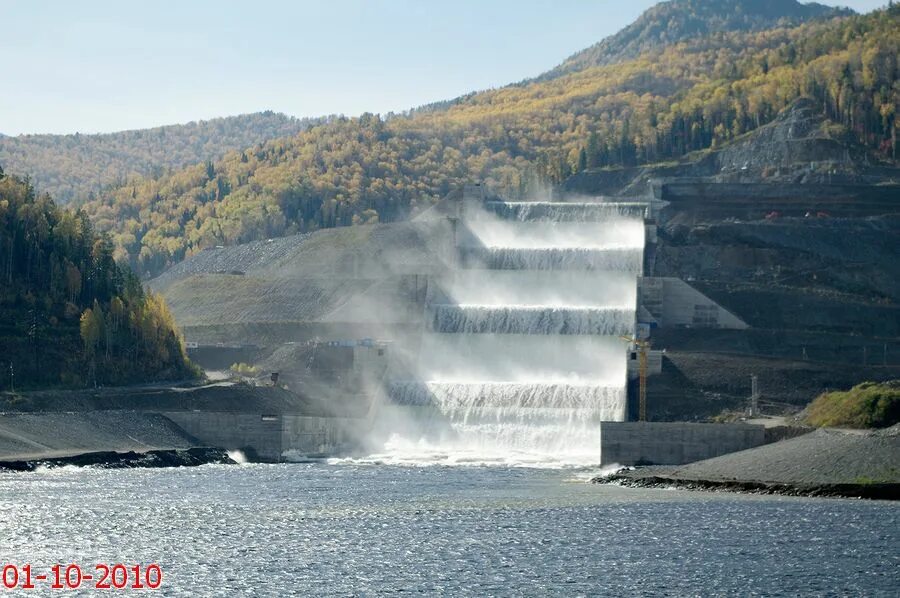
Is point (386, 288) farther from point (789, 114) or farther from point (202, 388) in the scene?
point (789, 114)

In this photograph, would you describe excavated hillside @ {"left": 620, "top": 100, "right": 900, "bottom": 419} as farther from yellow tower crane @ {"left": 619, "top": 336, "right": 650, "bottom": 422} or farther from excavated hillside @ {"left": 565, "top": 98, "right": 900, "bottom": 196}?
yellow tower crane @ {"left": 619, "top": 336, "right": 650, "bottom": 422}

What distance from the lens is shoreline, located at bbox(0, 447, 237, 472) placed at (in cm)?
8838

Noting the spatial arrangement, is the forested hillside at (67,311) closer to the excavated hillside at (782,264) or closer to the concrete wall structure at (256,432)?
the concrete wall structure at (256,432)

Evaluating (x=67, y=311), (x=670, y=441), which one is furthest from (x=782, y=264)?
(x=67, y=311)

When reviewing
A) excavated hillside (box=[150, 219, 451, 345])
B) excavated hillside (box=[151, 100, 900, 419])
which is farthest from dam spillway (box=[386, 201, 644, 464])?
excavated hillside (box=[150, 219, 451, 345])

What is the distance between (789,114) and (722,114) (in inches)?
541

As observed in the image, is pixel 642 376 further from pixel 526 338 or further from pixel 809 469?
pixel 809 469

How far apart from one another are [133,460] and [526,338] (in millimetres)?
33479

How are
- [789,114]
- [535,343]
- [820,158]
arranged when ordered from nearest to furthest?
1. [535,343]
2. [820,158]
3. [789,114]

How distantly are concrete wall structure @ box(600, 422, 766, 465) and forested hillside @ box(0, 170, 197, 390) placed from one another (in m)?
31.9

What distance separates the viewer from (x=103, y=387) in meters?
108

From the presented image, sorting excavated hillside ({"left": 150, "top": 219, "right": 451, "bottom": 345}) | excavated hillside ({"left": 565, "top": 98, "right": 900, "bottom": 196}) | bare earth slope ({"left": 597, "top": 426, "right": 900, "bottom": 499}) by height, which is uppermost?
excavated hillside ({"left": 565, "top": 98, "right": 900, "bottom": 196})

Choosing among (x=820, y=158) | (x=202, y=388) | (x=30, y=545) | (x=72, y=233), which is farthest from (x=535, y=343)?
(x=30, y=545)

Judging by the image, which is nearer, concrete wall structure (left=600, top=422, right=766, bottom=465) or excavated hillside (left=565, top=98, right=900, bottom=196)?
concrete wall structure (left=600, top=422, right=766, bottom=465)
